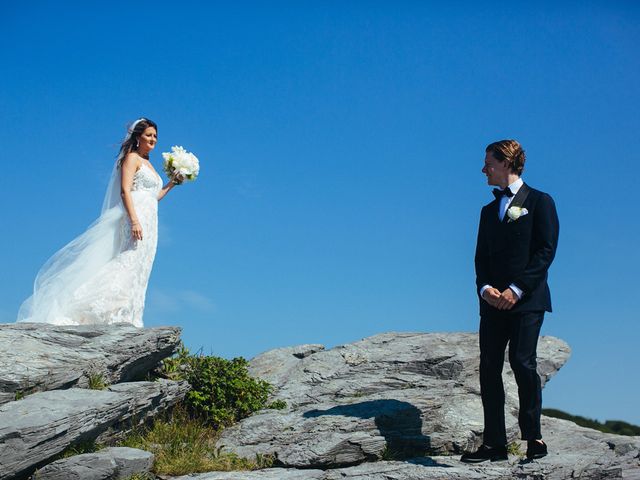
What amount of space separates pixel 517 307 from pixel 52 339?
7.58 m

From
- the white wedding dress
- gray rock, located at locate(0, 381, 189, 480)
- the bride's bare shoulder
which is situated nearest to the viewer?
gray rock, located at locate(0, 381, 189, 480)

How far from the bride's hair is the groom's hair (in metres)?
7.59

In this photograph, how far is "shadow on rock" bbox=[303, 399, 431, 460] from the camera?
11336mm

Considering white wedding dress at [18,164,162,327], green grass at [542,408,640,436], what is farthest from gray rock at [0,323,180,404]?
green grass at [542,408,640,436]

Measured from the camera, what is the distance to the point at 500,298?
9922 millimetres

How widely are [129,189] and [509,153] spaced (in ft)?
25.4

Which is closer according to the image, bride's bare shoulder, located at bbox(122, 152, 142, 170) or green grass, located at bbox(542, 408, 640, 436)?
bride's bare shoulder, located at bbox(122, 152, 142, 170)

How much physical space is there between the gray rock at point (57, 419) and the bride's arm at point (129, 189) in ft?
11.8

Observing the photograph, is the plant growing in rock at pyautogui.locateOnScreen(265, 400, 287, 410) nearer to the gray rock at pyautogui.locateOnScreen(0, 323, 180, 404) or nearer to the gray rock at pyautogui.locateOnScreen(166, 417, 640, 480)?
the gray rock at pyautogui.locateOnScreen(0, 323, 180, 404)

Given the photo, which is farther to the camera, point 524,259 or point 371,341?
point 371,341

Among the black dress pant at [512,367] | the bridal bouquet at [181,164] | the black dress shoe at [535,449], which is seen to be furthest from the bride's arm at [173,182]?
the black dress shoe at [535,449]

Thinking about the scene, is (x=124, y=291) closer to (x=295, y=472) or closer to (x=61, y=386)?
(x=61, y=386)

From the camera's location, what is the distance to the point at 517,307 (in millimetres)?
9930

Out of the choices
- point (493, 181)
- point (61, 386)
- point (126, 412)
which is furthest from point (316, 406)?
point (493, 181)
